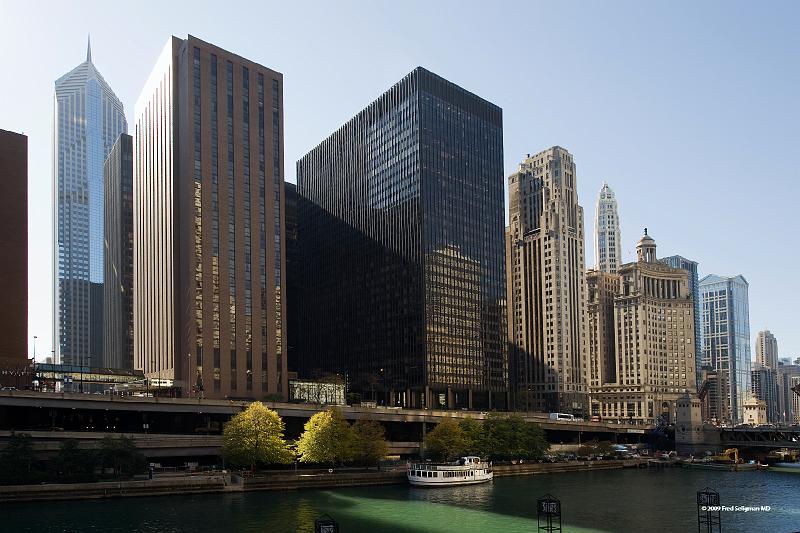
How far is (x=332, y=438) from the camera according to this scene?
149125 millimetres

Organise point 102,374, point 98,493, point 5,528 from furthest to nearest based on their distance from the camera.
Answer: point 102,374 → point 98,493 → point 5,528

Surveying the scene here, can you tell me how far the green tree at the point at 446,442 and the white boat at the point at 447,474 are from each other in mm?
17627

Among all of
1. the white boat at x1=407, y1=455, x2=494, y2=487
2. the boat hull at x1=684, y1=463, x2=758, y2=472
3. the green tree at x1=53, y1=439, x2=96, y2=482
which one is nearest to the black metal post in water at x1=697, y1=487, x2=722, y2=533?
the white boat at x1=407, y1=455, x2=494, y2=487

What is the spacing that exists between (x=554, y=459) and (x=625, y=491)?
59364mm

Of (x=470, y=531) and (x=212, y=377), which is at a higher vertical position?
(x=212, y=377)

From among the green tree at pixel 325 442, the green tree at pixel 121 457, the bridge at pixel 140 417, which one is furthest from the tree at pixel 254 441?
the green tree at pixel 121 457

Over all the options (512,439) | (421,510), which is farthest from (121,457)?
(512,439)

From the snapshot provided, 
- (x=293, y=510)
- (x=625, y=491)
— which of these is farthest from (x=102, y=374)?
(x=625, y=491)

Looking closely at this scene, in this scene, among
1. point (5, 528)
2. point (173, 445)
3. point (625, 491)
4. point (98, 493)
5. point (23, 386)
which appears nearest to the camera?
point (5, 528)

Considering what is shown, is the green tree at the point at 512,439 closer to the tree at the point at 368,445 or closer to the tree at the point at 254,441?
the tree at the point at 368,445

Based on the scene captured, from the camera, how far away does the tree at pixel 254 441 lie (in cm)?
14012

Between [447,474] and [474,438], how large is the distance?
118ft

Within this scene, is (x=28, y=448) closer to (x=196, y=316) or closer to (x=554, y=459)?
(x=196, y=316)

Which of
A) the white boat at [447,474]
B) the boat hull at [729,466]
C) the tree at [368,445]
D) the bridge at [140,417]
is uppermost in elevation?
the bridge at [140,417]
